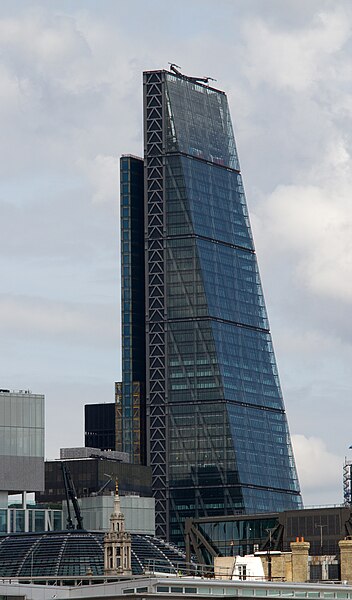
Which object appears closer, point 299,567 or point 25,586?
point 25,586

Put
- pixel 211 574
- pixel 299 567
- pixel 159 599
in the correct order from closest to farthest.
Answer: pixel 159 599
pixel 211 574
pixel 299 567

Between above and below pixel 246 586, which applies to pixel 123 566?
above

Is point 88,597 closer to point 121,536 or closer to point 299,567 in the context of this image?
point 299,567

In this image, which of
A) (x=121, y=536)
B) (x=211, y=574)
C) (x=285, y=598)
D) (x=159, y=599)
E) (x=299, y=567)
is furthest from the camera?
(x=121, y=536)

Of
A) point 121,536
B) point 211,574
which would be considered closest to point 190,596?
point 211,574

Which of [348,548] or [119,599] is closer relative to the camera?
[119,599]

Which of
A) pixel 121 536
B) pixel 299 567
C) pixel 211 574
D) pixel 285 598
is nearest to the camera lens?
pixel 285 598

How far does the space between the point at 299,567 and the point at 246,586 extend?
45.7 m

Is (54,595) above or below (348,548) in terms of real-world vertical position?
below

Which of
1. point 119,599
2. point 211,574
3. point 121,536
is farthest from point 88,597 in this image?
point 121,536

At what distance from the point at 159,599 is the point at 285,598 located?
491 inches

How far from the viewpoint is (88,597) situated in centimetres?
13238

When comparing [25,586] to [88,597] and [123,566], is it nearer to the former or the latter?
[88,597]

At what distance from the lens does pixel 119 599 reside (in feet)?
429
